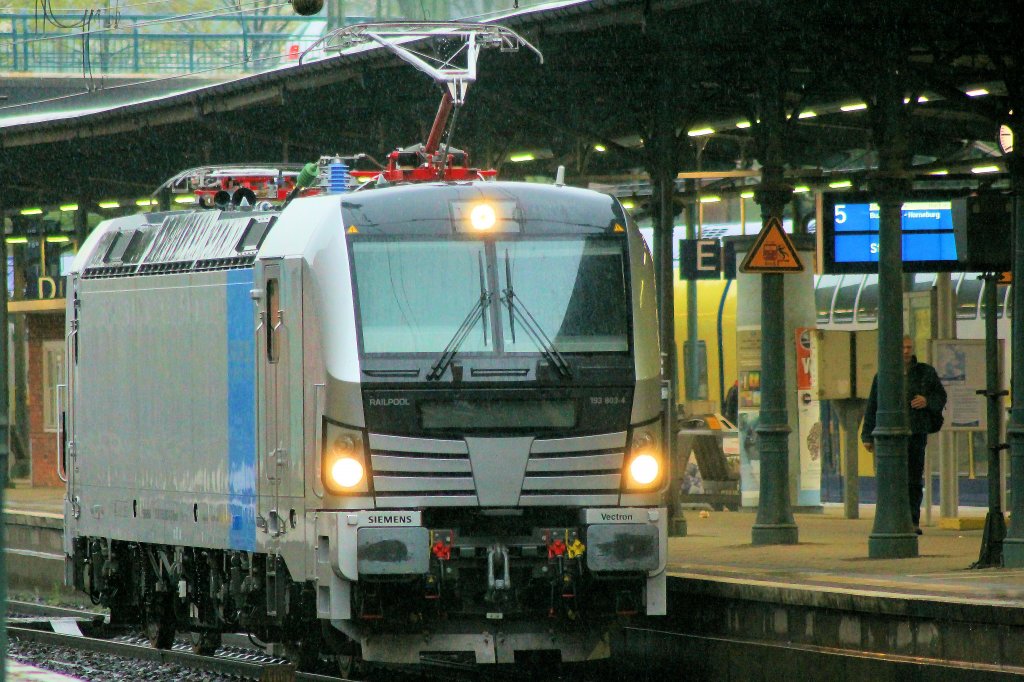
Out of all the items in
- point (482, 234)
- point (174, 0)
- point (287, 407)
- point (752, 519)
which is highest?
point (174, 0)

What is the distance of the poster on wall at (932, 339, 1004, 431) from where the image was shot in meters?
18.9

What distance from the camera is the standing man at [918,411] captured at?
62.1ft

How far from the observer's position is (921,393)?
62.5 ft

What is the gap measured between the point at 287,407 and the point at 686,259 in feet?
69.8

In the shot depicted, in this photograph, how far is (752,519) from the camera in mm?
22625

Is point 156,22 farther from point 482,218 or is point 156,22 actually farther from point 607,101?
point 482,218

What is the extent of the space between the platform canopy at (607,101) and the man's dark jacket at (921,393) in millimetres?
1828

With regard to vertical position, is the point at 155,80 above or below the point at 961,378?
above

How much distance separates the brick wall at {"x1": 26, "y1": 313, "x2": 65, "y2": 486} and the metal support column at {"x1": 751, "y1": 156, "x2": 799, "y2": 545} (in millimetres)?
16301


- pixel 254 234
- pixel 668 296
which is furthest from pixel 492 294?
pixel 668 296

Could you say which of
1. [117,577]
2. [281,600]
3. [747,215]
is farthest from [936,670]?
[747,215]

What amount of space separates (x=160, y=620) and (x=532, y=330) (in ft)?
16.5

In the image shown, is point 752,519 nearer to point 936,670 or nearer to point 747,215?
point 936,670

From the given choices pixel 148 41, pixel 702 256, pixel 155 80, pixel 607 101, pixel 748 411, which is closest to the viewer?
pixel 607 101
